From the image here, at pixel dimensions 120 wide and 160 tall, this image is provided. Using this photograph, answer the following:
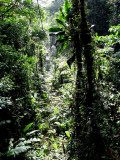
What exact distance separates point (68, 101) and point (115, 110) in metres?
1.64

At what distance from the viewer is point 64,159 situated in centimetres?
372

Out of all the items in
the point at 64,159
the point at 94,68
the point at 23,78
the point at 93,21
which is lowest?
the point at 64,159

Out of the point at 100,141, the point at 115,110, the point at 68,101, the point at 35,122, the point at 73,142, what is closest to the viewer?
the point at 100,141

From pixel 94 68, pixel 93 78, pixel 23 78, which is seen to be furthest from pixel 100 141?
pixel 23 78

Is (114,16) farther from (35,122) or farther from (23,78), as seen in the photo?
(35,122)

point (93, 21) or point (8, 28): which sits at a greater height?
point (93, 21)

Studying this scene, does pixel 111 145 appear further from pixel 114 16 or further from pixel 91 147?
pixel 114 16

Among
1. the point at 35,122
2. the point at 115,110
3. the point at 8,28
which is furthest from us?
the point at 8,28

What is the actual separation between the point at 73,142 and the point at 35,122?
235 cm

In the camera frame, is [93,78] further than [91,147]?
Yes

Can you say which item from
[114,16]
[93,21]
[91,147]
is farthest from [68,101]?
[93,21]

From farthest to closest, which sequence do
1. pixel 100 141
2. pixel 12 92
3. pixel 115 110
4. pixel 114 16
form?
pixel 114 16
pixel 12 92
pixel 115 110
pixel 100 141

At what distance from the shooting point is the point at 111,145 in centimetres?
313

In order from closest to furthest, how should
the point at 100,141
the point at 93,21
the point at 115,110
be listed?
the point at 100,141
the point at 115,110
the point at 93,21
